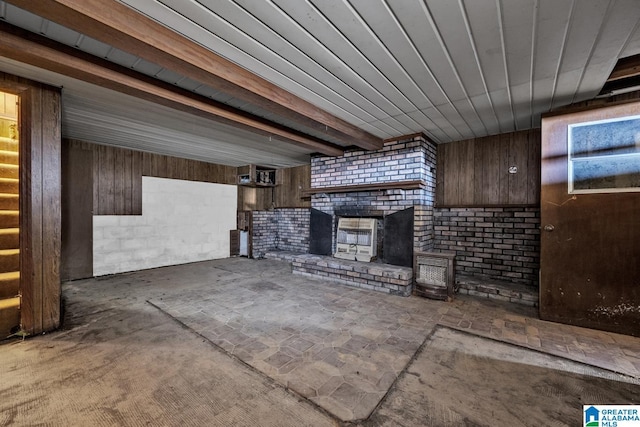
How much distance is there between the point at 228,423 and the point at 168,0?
2555 mm

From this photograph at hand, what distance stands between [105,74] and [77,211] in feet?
12.3

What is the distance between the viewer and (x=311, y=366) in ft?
6.83

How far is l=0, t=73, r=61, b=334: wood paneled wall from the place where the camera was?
2537 mm

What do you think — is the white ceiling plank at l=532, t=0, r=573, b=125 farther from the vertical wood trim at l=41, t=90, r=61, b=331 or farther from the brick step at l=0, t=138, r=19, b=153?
the brick step at l=0, t=138, r=19, b=153

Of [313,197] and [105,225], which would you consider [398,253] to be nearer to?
Answer: [313,197]

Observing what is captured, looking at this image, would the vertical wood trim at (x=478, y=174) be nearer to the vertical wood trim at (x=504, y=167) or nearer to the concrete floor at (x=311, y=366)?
the vertical wood trim at (x=504, y=167)

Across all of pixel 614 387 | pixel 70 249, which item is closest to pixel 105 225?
pixel 70 249

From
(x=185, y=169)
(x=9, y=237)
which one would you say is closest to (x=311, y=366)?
(x=9, y=237)

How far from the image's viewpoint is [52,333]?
104 inches

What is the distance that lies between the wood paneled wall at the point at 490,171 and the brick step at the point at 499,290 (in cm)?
123

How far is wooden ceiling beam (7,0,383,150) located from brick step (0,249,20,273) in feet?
9.46

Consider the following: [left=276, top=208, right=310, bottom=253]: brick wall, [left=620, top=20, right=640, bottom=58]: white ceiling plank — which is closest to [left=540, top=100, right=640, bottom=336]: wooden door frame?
A: [left=620, top=20, right=640, bottom=58]: white ceiling plank

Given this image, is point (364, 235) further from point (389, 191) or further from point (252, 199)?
point (252, 199)

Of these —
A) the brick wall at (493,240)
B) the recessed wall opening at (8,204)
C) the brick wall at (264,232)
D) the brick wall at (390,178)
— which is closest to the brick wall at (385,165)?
the brick wall at (390,178)
